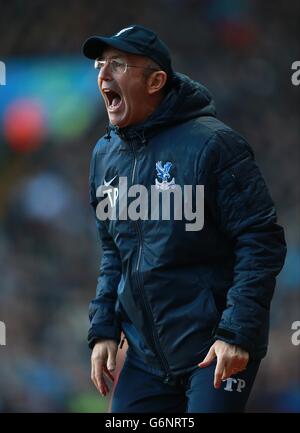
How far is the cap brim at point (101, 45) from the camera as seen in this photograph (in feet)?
10.4

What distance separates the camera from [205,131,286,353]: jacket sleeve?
2971mm

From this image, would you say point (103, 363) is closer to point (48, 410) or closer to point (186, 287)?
point (186, 287)

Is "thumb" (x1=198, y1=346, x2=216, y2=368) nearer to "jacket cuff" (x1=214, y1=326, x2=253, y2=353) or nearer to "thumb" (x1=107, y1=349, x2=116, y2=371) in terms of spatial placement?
"jacket cuff" (x1=214, y1=326, x2=253, y2=353)

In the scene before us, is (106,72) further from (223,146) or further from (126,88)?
(223,146)

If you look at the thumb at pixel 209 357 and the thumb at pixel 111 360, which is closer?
the thumb at pixel 209 357

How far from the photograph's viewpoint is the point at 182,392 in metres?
3.22

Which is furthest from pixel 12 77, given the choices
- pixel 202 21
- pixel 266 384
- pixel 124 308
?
pixel 124 308

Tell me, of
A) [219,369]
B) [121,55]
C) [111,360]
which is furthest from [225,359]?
[121,55]

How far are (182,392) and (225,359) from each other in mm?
344

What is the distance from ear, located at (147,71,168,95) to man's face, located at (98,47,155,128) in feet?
0.05

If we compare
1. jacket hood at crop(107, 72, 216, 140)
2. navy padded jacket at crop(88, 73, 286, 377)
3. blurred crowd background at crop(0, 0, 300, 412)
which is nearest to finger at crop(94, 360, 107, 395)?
navy padded jacket at crop(88, 73, 286, 377)

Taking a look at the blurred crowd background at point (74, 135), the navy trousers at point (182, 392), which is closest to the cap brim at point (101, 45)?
the navy trousers at point (182, 392)

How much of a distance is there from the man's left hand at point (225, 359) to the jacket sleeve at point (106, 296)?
522 mm

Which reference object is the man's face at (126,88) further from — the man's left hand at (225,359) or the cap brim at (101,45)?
the man's left hand at (225,359)
